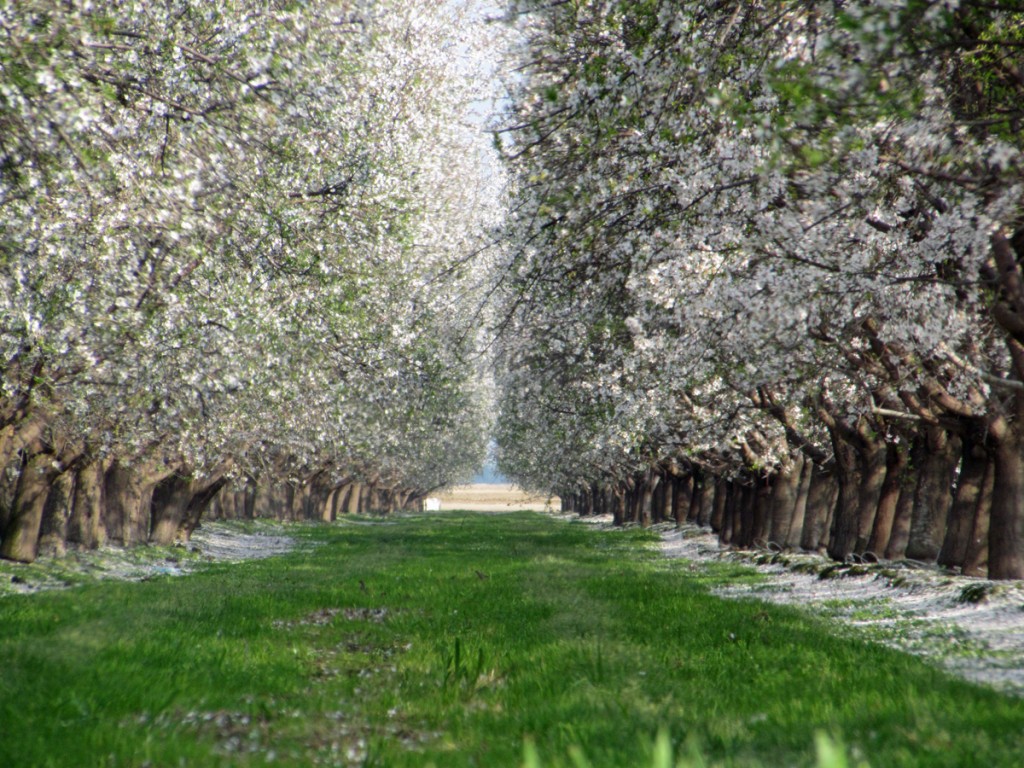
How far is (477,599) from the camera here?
18141 millimetres

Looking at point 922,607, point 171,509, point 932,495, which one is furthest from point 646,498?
point 922,607

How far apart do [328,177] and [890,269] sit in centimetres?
1202

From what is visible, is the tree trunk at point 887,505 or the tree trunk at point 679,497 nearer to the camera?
the tree trunk at point 887,505

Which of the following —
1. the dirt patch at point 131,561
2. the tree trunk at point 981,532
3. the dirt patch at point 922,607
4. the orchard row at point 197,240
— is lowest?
the dirt patch at point 131,561

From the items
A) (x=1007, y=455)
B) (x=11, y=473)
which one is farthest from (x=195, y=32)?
(x=11, y=473)

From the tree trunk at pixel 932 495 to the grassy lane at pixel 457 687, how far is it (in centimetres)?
956

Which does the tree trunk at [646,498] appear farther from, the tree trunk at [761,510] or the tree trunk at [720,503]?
the tree trunk at [761,510]

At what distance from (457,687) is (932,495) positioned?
62.1 feet

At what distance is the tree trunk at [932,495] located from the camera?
24.8 metres

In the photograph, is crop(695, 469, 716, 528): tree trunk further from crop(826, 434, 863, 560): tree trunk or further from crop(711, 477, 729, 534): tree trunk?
crop(826, 434, 863, 560): tree trunk

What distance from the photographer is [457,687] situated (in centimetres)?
928

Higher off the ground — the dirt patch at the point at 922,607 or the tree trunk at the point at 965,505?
the tree trunk at the point at 965,505

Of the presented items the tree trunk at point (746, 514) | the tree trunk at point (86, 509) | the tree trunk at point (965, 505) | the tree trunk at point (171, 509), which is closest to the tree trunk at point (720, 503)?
the tree trunk at point (746, 514)

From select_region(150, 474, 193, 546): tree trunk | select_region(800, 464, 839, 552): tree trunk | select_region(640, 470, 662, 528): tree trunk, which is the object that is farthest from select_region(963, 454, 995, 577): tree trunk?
select_region(640, 470, 662, 528): tree trunk
